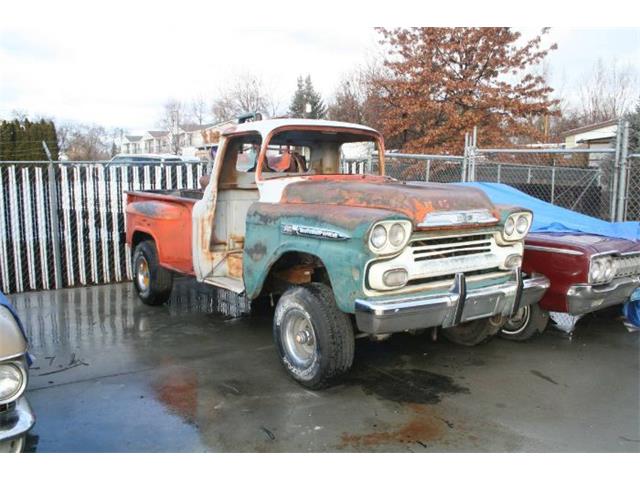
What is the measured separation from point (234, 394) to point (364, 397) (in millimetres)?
999

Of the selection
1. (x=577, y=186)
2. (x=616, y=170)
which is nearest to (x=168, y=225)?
(x=616, y=170)

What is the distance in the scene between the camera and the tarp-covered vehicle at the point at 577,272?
4867 mm

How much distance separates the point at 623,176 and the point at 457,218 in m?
4.22

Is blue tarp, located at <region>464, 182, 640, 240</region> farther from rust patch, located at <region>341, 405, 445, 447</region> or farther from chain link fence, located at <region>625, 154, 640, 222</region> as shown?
rust patch, located at <region>341, 405, 445, 447</region>

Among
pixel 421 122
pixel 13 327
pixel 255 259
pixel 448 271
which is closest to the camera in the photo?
pixel 13 327

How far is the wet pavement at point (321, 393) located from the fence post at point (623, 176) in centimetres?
177

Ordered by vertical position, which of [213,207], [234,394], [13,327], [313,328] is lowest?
[234,394]

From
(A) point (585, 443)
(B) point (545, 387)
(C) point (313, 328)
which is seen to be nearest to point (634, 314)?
(B) point (545, 387)

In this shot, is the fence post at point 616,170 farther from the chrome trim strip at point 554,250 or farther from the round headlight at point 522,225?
the round headlight at point 522,225

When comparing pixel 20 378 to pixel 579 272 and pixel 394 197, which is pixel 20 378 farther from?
pixel 579 272

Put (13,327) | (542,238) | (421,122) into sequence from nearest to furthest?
(13,327), (542,238), (421,122)

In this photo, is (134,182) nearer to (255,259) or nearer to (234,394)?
(255,259)

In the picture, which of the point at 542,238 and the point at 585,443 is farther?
the point at 542,238

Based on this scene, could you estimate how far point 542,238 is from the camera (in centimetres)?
534
